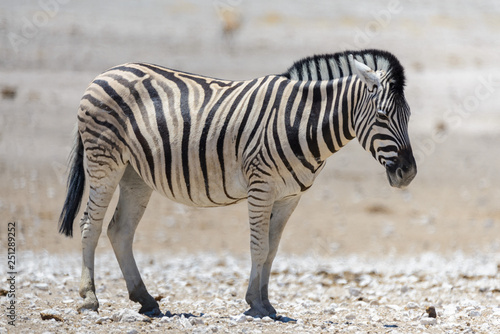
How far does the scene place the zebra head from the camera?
6.06 m

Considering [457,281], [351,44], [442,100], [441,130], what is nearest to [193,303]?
[457,281]

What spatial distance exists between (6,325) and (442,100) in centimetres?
1742

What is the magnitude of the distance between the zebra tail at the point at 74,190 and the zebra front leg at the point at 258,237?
6.47 feet

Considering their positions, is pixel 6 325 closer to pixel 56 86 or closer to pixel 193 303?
pixel 193 303

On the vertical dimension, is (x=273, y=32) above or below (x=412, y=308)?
above

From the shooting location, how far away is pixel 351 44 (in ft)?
79.2

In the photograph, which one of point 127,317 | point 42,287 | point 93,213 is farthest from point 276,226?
point 42,287

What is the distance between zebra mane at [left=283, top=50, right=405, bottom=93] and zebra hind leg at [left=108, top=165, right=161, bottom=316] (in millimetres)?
1911

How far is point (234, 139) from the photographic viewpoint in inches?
261

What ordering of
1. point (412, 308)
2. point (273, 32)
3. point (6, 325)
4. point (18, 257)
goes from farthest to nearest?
point (273, 32)
point (18, 257)
point (412, 308)
point (6, 325)

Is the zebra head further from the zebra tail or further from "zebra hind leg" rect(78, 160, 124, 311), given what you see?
the zebra tail

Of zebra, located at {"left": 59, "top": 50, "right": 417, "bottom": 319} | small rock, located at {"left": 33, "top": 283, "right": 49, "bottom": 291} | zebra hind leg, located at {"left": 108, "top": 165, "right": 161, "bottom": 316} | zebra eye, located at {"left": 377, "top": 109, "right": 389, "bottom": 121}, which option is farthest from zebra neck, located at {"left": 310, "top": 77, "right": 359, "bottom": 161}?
small rock, located at {"left": 33, "top": 283, "right": 49, "bottom": 291}

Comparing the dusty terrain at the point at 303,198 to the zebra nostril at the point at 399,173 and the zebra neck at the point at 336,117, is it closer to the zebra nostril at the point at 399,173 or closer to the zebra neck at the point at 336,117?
the zebra nostril at the point at 399,173

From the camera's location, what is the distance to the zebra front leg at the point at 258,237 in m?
6.41
